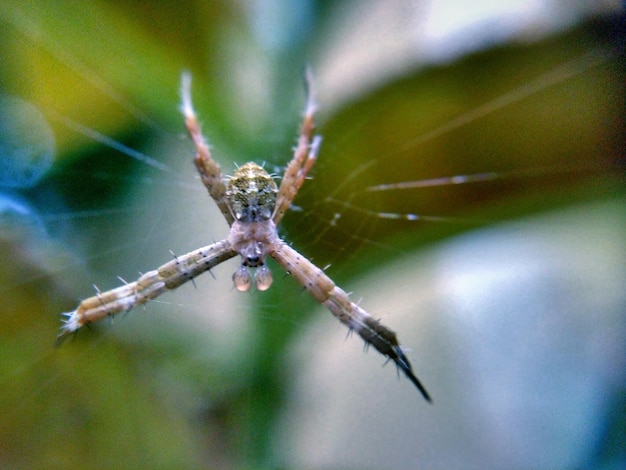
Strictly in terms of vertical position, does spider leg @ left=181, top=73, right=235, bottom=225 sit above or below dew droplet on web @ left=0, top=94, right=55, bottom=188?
below

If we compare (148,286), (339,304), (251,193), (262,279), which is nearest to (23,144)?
(148,286)

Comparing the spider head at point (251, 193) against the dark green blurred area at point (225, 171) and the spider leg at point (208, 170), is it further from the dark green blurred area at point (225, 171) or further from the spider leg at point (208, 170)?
the dark green blurred area at point (225, 171)

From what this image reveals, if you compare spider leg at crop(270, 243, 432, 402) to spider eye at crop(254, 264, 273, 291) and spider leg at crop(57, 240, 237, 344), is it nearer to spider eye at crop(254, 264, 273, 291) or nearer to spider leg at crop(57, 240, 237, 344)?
spider eye at crop(254, 264, 273, 291)

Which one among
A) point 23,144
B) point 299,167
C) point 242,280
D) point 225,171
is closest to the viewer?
point 242,280

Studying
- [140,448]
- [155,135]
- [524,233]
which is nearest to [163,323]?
[140,448]

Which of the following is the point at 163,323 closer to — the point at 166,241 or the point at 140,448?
the point at 166,241

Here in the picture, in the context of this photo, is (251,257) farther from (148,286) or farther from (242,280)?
(148,286)

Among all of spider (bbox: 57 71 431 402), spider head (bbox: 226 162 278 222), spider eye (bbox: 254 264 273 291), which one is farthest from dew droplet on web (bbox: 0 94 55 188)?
spider eye (bbox: 254 264 273 291)
